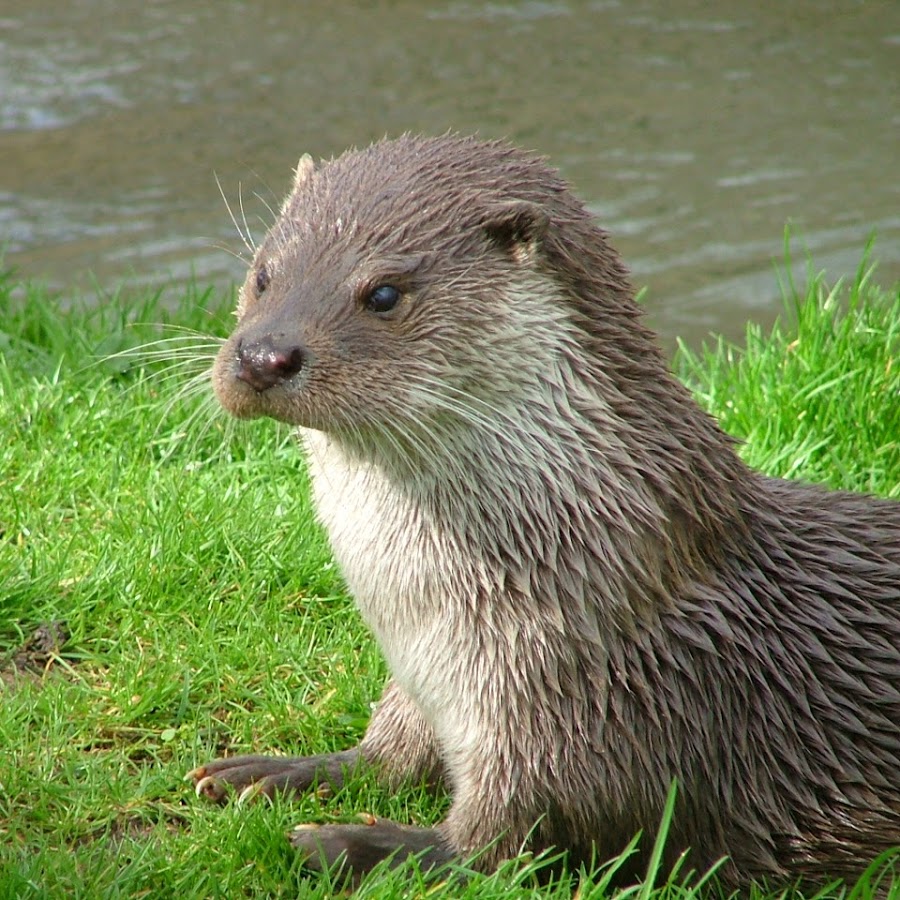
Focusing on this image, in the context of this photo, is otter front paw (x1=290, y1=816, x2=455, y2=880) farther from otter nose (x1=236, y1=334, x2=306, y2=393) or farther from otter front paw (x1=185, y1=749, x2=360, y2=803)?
otter nose (x1=236, y1=334, x2=306, y2=393)

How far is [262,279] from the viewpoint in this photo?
8.79 feet

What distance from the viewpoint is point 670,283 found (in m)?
5.99

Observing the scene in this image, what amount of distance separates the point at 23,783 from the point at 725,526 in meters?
1.37

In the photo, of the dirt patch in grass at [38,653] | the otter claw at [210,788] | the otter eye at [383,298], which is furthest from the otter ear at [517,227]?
the dirt patch in grass at [38,653]

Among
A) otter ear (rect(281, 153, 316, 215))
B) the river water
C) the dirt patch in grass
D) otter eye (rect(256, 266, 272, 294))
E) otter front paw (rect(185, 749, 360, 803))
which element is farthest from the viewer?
the river water

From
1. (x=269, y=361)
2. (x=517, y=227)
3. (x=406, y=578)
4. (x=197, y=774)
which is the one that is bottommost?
(x=197, y=774)

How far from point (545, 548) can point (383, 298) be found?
1.65ft

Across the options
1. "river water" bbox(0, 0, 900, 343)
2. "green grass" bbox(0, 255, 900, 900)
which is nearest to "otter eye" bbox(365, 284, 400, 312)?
"green grass" bbox(0, 255, 900, 900)

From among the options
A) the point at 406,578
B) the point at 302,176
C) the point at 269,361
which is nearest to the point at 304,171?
the point at 302,176

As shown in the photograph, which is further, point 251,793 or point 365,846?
point 251,793

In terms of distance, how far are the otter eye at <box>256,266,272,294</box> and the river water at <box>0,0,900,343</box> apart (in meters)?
2.67

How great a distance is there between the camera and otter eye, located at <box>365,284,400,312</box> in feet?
8.41

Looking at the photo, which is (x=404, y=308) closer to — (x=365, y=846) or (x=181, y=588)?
(x=365, y=846)

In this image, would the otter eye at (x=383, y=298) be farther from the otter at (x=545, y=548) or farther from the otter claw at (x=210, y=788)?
the otter claw at (x=210, y=788)
